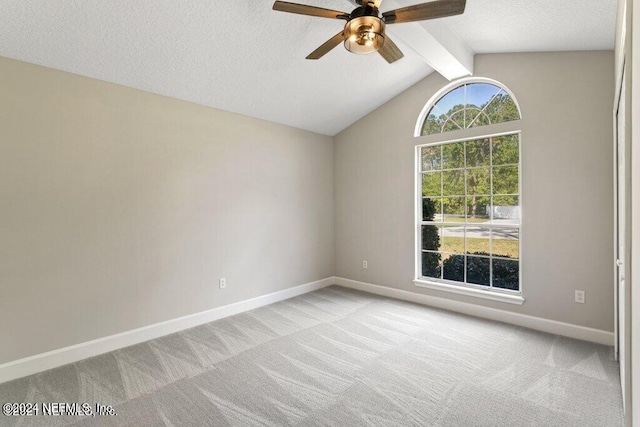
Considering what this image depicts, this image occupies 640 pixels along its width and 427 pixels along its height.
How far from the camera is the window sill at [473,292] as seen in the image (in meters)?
3.44

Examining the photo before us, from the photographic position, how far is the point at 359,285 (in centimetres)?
487

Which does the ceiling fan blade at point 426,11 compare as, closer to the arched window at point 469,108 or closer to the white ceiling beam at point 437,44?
the white ceiling beam at point 437,44

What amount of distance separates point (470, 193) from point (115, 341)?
13.8ft

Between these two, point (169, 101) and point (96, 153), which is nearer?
point (96, 153)

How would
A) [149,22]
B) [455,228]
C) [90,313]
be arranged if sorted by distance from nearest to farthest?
[149,22], [90,313], [455,228]

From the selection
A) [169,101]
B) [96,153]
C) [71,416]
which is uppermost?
[169,101]

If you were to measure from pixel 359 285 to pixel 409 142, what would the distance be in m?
2.28

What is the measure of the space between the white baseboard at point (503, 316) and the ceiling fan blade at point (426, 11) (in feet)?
10.2

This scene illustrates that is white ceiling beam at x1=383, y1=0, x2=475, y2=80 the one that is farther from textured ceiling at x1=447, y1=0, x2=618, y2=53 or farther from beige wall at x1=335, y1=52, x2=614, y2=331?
beige wall at x1=335, y1=52, x2=614, y2=331

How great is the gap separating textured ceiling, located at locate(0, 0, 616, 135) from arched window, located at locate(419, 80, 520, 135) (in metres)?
0.46

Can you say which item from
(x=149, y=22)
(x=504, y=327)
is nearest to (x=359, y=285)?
(x=504, y=327)

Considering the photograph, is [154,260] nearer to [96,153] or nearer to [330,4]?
[96,153]

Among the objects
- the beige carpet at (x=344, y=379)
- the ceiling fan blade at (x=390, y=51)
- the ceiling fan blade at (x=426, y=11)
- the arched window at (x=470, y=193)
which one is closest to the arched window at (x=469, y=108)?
the arched window at (x=470, y=193)

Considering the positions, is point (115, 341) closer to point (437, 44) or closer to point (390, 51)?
point (390, 51)
